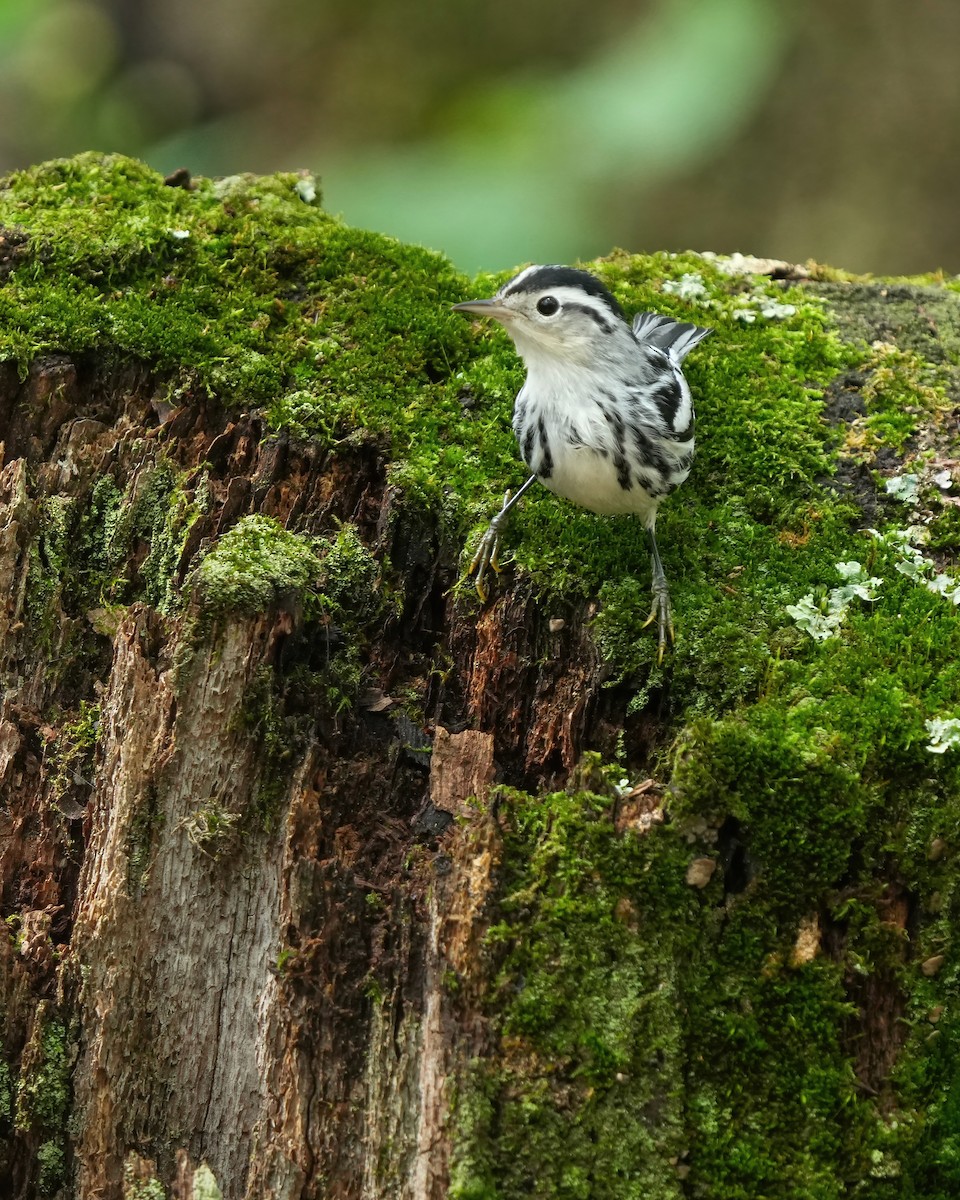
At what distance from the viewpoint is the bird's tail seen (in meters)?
4.52

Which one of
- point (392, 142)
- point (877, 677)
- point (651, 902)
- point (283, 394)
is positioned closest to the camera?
point (651, 902)

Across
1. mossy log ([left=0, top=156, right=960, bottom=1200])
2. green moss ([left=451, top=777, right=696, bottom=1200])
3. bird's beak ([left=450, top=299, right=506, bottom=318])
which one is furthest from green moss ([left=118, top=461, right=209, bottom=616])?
green moss ([left=451, top=777, right=696, bottom=1200])

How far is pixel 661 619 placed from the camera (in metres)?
3.54

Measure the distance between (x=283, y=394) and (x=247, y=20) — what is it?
718 cm

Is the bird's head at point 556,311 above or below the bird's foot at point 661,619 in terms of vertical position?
above

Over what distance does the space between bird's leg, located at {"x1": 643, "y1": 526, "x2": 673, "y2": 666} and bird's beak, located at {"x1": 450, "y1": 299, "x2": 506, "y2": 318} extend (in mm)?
1004

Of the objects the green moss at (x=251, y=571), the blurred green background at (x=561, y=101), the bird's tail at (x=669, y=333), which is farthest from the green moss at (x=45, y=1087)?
the blurred green background at (x=561, y=101)

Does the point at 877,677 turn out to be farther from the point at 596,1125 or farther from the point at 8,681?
the point at 8,681

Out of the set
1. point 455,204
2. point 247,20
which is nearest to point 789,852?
point 455,204

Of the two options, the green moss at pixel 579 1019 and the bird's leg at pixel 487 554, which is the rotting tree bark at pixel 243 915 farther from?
the bird's leg at pixel 487 554

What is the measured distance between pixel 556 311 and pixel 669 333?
681 millimetres

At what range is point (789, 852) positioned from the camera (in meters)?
3.00

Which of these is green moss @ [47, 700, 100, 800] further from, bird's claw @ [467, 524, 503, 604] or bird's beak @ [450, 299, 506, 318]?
bird's beak @ [450, 299, 506, 318]

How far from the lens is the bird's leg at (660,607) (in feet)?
11.4
